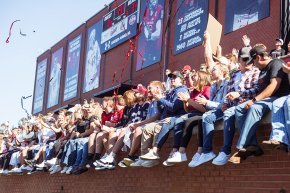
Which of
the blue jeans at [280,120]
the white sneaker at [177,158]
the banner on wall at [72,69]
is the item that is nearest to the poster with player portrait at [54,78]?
the banner on wall at [72,69]

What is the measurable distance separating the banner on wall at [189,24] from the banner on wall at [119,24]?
8.58ft

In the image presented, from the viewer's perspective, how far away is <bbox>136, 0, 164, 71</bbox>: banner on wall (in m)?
17.2

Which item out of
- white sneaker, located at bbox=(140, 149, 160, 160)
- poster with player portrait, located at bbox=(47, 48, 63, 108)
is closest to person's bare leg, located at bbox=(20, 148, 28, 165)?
white sneaker, located at bbox=(140, 149, 160, 160)

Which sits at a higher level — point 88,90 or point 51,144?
point 88,90

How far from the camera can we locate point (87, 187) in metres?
11.2

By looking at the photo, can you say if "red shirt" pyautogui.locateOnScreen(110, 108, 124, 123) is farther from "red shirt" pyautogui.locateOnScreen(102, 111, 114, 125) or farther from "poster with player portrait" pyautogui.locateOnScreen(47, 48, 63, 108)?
"poster with player portrait" pyautogui.locateOnScreen(47, 48, 63, 108)

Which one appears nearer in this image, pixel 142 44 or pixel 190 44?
pixel 190 44

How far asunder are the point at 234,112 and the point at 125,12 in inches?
543

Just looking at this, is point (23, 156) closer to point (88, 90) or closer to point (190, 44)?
point (190, 44)

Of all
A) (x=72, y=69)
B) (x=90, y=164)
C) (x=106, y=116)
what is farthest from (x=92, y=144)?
(x=72, y=69)

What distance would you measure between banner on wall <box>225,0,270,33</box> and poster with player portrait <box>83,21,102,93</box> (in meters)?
9.04

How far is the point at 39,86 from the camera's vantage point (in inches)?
1159

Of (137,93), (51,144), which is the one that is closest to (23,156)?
(51,144)

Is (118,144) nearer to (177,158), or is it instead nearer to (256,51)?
(177,158)
